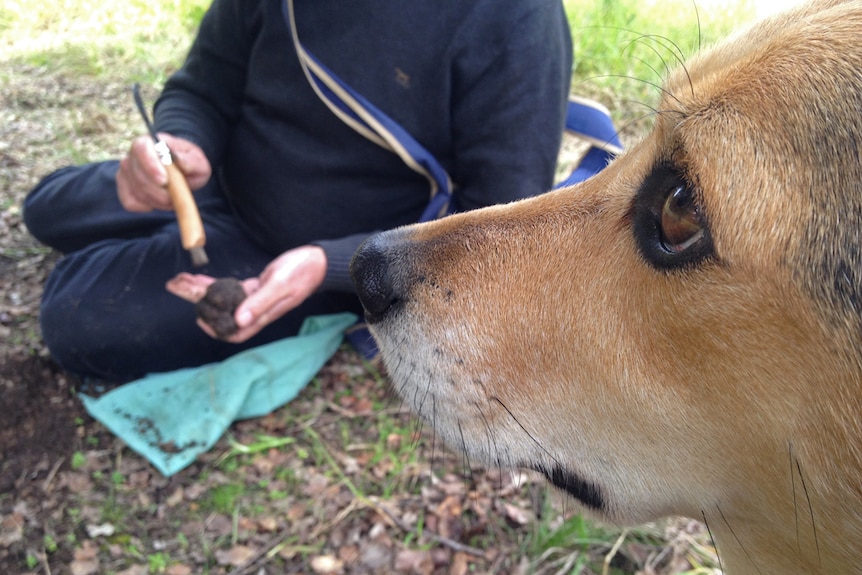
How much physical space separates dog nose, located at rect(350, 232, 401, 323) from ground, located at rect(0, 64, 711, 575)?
967 millimetres

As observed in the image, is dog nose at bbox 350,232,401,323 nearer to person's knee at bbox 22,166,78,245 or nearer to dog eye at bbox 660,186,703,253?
dog eye at bbox 660,186,703,253

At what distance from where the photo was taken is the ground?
2.68 m

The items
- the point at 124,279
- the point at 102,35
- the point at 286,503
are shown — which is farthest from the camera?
the point at 102,35

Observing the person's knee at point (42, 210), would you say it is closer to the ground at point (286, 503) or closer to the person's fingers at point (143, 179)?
the ground at point (286, 503)

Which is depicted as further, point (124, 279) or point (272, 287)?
point (124, 279)

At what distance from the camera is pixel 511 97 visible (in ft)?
9.12

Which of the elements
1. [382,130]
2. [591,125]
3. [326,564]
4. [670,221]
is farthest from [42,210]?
[670,221]

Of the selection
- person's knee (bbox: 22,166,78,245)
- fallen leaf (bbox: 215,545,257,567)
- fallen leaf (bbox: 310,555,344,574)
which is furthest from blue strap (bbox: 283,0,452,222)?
person's knee (bbox: 22,166,78,245)

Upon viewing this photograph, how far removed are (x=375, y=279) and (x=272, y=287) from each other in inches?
39.4

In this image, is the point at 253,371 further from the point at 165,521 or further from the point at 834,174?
the point at 834,174

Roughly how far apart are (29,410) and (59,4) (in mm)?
6178

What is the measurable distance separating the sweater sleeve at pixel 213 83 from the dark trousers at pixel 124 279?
A: 472 mm

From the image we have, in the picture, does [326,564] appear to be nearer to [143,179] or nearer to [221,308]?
[221,308]

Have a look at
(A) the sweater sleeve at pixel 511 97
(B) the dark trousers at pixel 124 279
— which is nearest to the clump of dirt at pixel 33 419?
(B) the dark trousers at pixel 124 279
